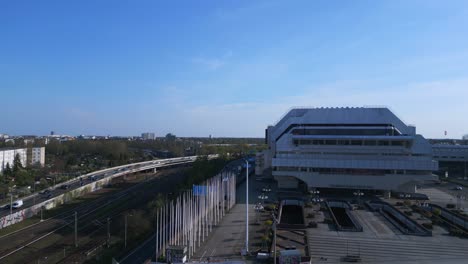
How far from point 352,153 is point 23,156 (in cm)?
7749

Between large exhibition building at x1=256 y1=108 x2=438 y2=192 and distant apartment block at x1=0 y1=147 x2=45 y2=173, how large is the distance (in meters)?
61.1

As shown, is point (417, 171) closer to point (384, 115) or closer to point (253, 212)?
point (384, 115)

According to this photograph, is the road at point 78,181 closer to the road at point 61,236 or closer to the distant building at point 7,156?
the road at point 61,236

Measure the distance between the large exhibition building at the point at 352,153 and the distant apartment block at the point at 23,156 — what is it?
6113cm

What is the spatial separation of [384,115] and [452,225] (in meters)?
22.5

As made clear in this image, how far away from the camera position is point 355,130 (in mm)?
49719

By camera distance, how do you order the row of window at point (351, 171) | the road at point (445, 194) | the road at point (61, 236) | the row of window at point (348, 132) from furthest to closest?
the row of window at point (348, 132), the row of window at point (351, 171), the road at point (445, 194), the road at point (61, 236)

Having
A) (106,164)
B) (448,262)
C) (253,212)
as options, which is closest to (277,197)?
(253,212)

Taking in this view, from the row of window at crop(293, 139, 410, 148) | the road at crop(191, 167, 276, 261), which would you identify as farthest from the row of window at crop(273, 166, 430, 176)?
the road at crop(191, 167, 276, 261)

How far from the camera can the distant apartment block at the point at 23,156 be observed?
74.9 meters

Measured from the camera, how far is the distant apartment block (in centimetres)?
7488

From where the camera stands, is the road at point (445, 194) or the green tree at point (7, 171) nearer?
the road at point (445, 194)

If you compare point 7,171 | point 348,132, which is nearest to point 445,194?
point 348,132

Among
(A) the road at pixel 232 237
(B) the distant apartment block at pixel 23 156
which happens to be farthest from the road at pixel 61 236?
(B) the distant apartment block at pixel 23 156
